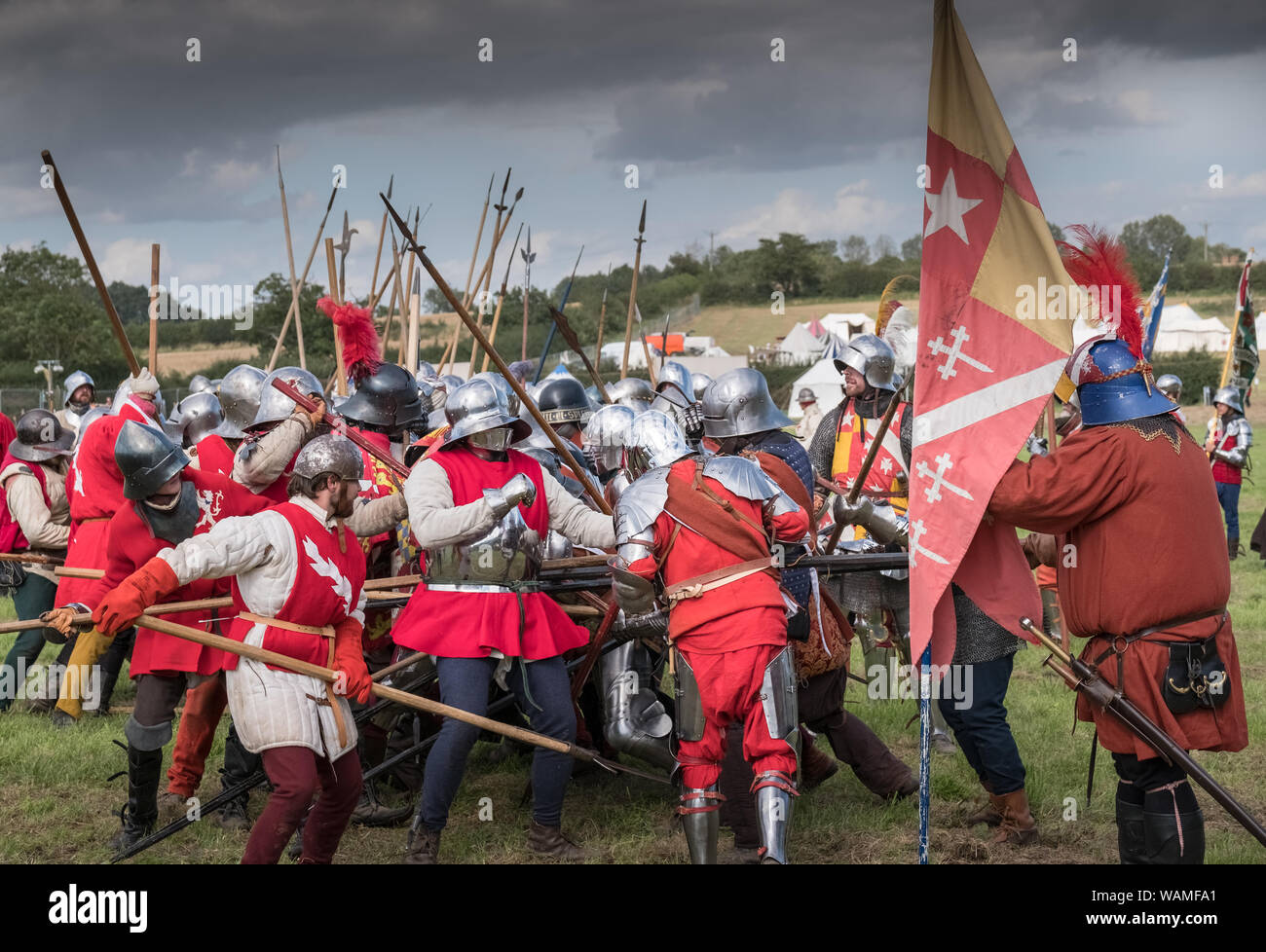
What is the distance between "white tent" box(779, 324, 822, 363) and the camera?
1869 inches

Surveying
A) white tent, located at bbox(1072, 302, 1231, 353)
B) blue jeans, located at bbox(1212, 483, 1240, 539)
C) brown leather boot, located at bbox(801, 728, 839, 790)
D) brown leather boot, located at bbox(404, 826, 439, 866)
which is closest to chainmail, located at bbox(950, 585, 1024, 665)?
brown leather boot, located at bbox(801, 728, 839, 790)

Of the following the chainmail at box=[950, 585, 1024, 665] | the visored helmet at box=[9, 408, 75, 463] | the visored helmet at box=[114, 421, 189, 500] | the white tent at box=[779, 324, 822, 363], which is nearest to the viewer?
the visored helmet at box=[114, 421, 189, 500]

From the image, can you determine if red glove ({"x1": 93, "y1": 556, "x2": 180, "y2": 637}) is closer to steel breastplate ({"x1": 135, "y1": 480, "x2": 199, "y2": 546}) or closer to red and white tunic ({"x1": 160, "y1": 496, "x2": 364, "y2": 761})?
red and white tunic ({"x1": 160, "y1": 496, "x2": 364, "y2": 761})

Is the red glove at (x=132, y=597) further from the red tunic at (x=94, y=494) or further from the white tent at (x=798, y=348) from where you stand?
→ the white tent at (x=798, y=348)

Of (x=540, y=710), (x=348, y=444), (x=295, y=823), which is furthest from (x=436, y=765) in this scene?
(x=348, y=444)

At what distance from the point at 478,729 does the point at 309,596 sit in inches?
43.5

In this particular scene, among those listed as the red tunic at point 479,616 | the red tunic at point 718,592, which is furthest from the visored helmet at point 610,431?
the red tunic at point 718,592

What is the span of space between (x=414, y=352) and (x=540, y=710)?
5.25 meters

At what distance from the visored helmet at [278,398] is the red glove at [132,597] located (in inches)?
69.7

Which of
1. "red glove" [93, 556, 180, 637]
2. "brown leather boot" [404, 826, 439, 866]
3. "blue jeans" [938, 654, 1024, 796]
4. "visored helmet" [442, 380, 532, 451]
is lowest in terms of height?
"brown leather boot" [404, 826, 439, 866]

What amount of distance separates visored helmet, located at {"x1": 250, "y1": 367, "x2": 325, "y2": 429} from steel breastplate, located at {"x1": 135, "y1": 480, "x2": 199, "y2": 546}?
761mm

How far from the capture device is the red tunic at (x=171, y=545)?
16.8ft

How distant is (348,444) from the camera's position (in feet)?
14.9

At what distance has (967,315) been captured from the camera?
167 inches
